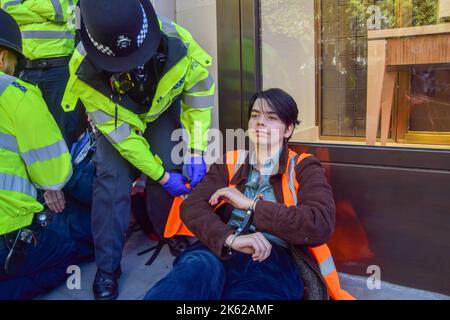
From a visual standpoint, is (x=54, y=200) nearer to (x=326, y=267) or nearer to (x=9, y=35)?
(x=9, y=35)

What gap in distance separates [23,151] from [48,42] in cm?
129

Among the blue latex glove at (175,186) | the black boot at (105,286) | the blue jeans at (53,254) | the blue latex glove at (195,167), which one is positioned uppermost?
the blue latex glove at (195,167)

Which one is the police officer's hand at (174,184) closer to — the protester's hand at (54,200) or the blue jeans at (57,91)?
the protester's hand at (54,200)

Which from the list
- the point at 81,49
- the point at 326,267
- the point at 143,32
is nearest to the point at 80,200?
the point at 81,49

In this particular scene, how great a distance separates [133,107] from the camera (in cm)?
237

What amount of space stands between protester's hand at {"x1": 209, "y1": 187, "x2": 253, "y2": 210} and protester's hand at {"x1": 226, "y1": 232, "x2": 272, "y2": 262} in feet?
0.48

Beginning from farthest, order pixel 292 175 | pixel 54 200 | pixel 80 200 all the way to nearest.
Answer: pixel 80 200 < pixel 54 200 < pixel 292 175

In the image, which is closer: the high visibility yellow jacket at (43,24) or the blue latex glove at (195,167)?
A: the blue latex glove at (195,167)

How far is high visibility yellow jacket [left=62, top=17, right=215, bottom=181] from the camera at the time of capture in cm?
224

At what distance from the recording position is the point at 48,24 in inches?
119

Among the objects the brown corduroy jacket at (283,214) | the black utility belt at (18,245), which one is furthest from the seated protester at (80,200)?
the brown corduroy jacket at (283,214)

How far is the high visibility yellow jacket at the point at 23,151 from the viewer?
2.01 m

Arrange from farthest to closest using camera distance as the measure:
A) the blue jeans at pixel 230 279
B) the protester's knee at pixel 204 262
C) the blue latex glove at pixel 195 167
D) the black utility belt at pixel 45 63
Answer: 1. the black utility belt at pixel 45 63
2. the blue latex glove at pixel 195 167
3. the protester's knee at pixel 204 262
4. the blue jeans at pixel 230 279
